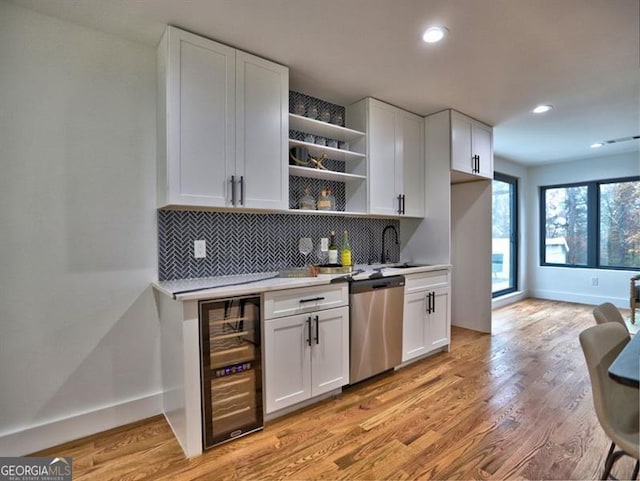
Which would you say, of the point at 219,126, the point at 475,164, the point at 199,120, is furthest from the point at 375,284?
the point at 475,164

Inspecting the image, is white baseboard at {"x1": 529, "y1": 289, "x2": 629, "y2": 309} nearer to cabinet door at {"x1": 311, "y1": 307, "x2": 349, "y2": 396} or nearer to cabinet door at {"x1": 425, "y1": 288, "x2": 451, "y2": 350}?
cabinet door at {"x1": 425, "y1": 288, "x2": 451, "y2": 350}

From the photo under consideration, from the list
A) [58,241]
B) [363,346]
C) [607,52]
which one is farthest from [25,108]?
[607,52]

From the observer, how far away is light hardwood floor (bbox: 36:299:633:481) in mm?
1722

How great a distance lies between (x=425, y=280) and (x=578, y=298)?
4.43m

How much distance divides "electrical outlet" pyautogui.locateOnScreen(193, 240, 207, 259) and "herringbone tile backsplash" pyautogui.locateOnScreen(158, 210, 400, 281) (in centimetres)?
3

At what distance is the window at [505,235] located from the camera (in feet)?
18.5

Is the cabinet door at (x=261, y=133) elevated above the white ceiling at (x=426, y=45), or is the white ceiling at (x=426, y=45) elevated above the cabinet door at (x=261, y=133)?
the white ceiling at (x=426, y=45)

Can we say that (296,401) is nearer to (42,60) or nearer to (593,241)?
(42,60)

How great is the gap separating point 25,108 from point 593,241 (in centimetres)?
742

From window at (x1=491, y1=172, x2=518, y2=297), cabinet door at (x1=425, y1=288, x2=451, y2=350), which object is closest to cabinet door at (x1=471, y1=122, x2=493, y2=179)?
cabinet door at (x1=425, y1=288, x2=451, y2=350)

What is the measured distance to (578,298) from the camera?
5.77m

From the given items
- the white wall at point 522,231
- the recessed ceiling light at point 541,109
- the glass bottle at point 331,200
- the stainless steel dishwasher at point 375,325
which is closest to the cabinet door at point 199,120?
the glass bottle at point 331,200

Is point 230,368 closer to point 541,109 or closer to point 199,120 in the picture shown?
point 199,120

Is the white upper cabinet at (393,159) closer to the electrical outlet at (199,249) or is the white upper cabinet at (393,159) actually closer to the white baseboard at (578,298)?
the electrical outlet at (199,249)
